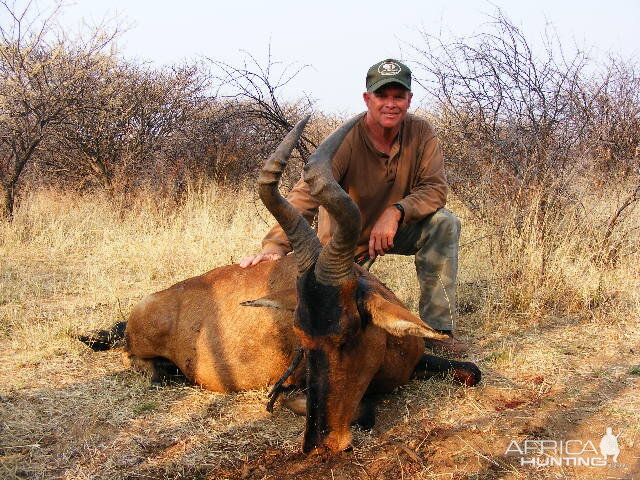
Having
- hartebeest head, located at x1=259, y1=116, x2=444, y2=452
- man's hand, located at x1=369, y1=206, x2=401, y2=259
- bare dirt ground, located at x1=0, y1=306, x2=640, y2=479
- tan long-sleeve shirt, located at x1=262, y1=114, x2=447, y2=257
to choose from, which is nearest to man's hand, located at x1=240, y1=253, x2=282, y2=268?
tan long-sleeve shirt, located at x1=262, y1=114, x2=447, y2=257

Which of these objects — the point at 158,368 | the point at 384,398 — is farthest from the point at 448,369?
the point at 158,368

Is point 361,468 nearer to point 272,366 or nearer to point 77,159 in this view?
point 272,366

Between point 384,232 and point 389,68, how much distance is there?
1.51m

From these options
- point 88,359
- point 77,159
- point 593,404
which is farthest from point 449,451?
point 77,159

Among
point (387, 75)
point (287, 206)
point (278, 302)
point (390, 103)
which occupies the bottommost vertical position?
point (278, 302)

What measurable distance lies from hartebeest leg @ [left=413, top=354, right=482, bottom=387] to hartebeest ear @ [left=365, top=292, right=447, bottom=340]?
1.41 metres

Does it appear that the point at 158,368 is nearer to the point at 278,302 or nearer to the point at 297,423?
the point at 297,423

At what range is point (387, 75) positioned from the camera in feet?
18.7

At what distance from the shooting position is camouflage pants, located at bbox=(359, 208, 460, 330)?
596 centimetres

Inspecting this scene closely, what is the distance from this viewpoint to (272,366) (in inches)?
202

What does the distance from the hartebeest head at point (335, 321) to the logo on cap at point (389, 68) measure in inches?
76.5

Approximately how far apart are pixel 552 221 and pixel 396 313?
16.4 ft

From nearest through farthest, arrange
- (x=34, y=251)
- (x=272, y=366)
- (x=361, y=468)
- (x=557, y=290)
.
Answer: (x=361, y=468) → (x=272, y=366) → (x=557, y=290) → (x=34, y=251)

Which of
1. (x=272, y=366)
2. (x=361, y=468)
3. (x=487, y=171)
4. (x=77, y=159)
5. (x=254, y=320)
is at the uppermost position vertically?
(x=77, y=159)
